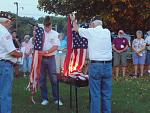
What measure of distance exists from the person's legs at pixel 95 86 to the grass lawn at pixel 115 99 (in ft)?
3.68

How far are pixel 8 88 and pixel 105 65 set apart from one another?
2.02m

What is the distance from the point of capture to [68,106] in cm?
1124

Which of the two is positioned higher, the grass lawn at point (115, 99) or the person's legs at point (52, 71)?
the person's legs at point (52, 71)

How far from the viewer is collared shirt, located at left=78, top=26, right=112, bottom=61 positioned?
9289 millimetres

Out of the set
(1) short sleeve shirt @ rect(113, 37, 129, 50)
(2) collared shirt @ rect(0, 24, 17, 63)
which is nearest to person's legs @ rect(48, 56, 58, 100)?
(2) collared shirt @ rect(0, 24, 17, 63)

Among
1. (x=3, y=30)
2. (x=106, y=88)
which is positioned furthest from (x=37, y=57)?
(x=3, y=30)

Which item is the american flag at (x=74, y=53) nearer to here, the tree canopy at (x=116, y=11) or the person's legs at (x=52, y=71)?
the person's legs at (x=52, y=71)

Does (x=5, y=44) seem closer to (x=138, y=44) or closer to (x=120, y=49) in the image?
(x=120, y=49)

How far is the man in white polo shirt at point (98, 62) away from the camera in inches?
367

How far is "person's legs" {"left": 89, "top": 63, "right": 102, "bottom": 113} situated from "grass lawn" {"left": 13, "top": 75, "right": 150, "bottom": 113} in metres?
1.12

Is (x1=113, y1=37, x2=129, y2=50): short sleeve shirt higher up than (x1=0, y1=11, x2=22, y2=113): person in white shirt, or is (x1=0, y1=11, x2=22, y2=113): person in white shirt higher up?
(x1=113, y1=37, x2=129, y2=50): short sleeve shirt

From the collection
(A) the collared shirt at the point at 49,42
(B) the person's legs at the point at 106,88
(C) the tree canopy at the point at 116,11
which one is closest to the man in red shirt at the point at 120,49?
(C) the tree canopy at the point at 116,11

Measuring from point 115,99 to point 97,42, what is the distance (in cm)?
342

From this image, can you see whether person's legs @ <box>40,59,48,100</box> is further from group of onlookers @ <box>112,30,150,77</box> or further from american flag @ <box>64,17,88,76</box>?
group of onlookers @ <box>112,30,150,77</box>
